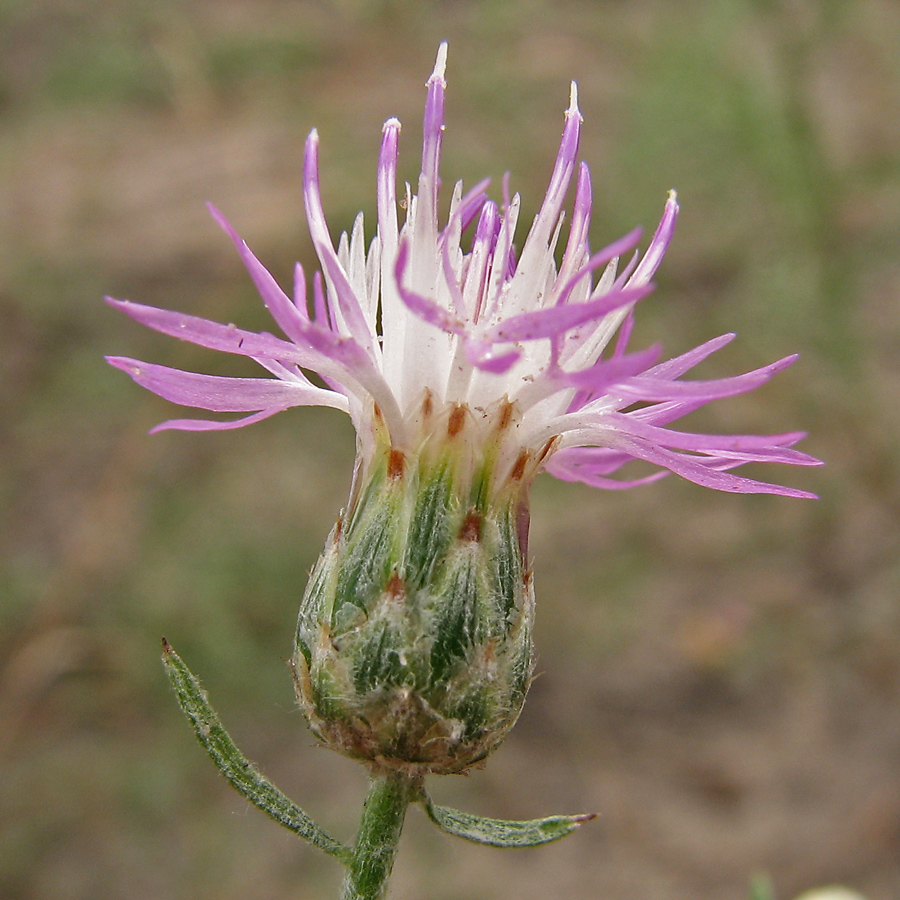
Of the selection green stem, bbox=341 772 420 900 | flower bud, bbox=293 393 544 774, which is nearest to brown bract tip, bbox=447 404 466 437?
flower bud, bbox=293 393 544 774

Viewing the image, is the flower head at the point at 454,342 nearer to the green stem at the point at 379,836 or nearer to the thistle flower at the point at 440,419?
the thistle flower at the point at 440,419

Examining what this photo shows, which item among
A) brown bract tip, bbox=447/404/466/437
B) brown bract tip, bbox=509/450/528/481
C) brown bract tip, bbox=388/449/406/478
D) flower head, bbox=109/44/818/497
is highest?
flower head, bbox=109/44/818/497

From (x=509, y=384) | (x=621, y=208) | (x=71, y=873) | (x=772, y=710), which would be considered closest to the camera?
(x=509, y=384)

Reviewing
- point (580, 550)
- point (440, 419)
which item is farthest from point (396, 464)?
point (580, 550)

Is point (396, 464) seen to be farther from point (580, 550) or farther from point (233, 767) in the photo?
point (580, 550)

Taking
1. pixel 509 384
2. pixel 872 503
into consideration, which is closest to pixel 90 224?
pixel 872 503

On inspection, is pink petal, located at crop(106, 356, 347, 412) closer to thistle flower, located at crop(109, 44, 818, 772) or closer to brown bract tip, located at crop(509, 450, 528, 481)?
thistle flower, located at crop(109, 44, 818, 772)

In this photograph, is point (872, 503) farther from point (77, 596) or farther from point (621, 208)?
point (77, 596)
